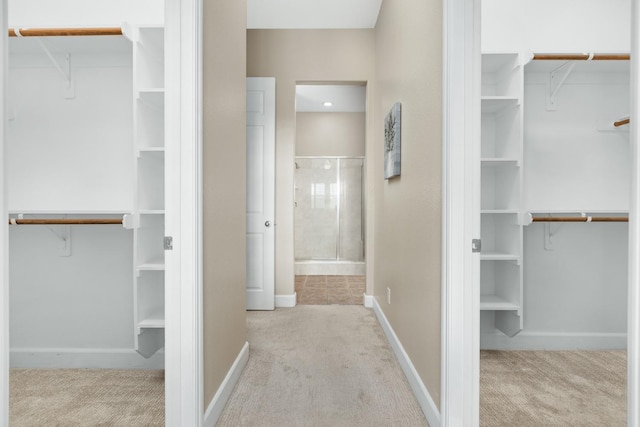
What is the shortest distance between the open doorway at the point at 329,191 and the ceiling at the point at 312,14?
85.3 inches

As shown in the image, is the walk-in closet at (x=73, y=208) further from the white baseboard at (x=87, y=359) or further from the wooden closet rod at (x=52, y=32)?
the wooden closet rod at (x=52, y=32)

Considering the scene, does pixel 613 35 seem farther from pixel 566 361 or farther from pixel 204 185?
pixel 204 185

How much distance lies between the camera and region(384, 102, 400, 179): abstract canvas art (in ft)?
8.80

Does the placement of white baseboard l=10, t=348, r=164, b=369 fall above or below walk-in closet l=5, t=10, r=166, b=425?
below

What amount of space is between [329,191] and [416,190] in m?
4.31

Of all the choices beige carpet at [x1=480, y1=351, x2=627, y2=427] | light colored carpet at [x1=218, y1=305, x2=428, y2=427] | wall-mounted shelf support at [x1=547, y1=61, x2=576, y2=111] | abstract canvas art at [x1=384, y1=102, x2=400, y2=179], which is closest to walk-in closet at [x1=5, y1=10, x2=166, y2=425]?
light colored carpet at [x1=218, y1=305, x2=428, y2=427]

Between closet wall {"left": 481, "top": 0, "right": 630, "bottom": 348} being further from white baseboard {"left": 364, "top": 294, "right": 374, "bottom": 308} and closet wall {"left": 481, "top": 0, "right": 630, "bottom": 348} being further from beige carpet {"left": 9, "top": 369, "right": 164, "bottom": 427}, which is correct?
beige carpet {"left": 9, "top": 369, "right": 164, "bottom": 427}

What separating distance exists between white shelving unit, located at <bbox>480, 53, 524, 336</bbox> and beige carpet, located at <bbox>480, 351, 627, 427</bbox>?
0.28 m

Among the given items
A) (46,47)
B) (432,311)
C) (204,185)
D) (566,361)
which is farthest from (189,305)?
(566,361)

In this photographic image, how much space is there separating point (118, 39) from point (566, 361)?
3.41 meters

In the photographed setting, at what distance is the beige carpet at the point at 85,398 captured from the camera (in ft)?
6.38

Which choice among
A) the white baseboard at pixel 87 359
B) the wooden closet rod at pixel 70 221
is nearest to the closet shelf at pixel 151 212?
the wooden closet rod at pixel 70 221

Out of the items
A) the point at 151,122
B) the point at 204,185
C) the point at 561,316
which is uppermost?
the point at 151,122

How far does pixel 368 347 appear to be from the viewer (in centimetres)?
297
